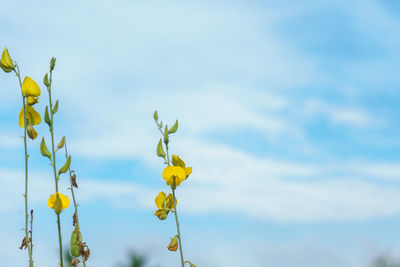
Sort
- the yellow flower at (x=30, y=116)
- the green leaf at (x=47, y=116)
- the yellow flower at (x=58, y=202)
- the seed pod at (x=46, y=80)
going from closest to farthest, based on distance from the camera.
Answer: the yellow flower at (x=58, y=202)
the green leaf at (x=47, y=116)
the seed pod at (x=46, y=80)
the yellow flower at (x=30, y=116)

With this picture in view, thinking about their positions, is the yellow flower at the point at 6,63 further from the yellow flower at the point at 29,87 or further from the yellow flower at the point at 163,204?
the yellow flower at the point at 163,204

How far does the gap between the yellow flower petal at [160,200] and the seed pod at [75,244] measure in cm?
49

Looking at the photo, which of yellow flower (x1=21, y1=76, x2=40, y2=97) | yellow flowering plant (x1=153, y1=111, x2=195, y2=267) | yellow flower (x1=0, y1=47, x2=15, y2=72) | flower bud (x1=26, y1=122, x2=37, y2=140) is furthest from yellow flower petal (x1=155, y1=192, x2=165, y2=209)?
yellow flower (x1=0, y1=47, x2=15, y2=72)

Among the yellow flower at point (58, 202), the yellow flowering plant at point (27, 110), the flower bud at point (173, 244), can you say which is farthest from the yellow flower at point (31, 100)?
the flower bud at point (173, 244)

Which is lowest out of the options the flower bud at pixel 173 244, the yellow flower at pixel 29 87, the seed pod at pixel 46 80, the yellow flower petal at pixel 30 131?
the flower bud at pixel 173 244

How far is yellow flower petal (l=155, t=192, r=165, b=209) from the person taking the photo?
9.85 feet

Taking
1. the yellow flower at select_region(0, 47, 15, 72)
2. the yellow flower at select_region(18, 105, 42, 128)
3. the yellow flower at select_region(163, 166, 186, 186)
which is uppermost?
the yellow flower at select_region(0, 47, 15, 72)

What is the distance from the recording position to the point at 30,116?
123 inches

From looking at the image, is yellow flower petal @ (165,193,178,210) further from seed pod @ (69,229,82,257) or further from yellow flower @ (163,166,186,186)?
seed pod @ (69,229,82,257)

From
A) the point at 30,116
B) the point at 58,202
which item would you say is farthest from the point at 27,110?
the point at 58,202

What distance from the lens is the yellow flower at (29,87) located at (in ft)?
9.98

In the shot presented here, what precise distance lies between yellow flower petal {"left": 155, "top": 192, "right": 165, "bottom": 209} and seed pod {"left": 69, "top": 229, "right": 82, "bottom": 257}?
49 cm

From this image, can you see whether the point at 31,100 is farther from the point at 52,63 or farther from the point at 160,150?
the point at 160,150

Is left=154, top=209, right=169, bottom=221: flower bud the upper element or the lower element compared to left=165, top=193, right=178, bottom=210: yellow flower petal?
lower
